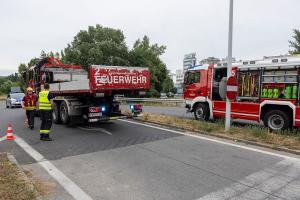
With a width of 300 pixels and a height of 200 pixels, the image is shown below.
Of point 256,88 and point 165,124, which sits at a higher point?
point 256,88

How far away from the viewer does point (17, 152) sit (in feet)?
22.4

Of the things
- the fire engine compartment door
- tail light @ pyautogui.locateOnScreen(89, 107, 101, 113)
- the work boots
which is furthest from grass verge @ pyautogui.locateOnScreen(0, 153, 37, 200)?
the fire engine compartment door

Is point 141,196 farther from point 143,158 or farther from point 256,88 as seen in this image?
point 256,88

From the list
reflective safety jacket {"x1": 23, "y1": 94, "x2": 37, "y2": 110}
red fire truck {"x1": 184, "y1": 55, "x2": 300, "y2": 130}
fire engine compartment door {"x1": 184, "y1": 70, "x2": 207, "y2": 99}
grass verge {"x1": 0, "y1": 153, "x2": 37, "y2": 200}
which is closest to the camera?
grass verge {"x1": 0, "y1": 153, "x2": 37, "y2": 200}

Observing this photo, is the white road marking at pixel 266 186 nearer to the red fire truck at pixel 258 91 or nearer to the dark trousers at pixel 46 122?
the red fire truck at pixel 258 91

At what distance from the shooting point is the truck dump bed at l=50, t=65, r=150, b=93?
866 cm

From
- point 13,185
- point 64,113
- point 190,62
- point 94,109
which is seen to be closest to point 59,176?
point 13,185

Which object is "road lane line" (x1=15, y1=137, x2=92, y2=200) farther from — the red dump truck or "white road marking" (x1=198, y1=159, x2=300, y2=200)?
the red dump truck

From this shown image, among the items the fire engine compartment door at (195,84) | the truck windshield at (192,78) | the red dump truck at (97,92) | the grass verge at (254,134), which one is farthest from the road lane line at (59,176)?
the truck windshield at (192,78)

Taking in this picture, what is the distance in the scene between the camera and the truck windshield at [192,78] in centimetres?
1275

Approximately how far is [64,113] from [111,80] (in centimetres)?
326

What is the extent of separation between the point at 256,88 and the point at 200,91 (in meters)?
2.87

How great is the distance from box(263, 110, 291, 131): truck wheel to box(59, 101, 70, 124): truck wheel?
24.6 feet

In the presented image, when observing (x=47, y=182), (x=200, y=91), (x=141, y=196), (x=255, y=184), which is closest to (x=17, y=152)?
(x=47, y=182)
